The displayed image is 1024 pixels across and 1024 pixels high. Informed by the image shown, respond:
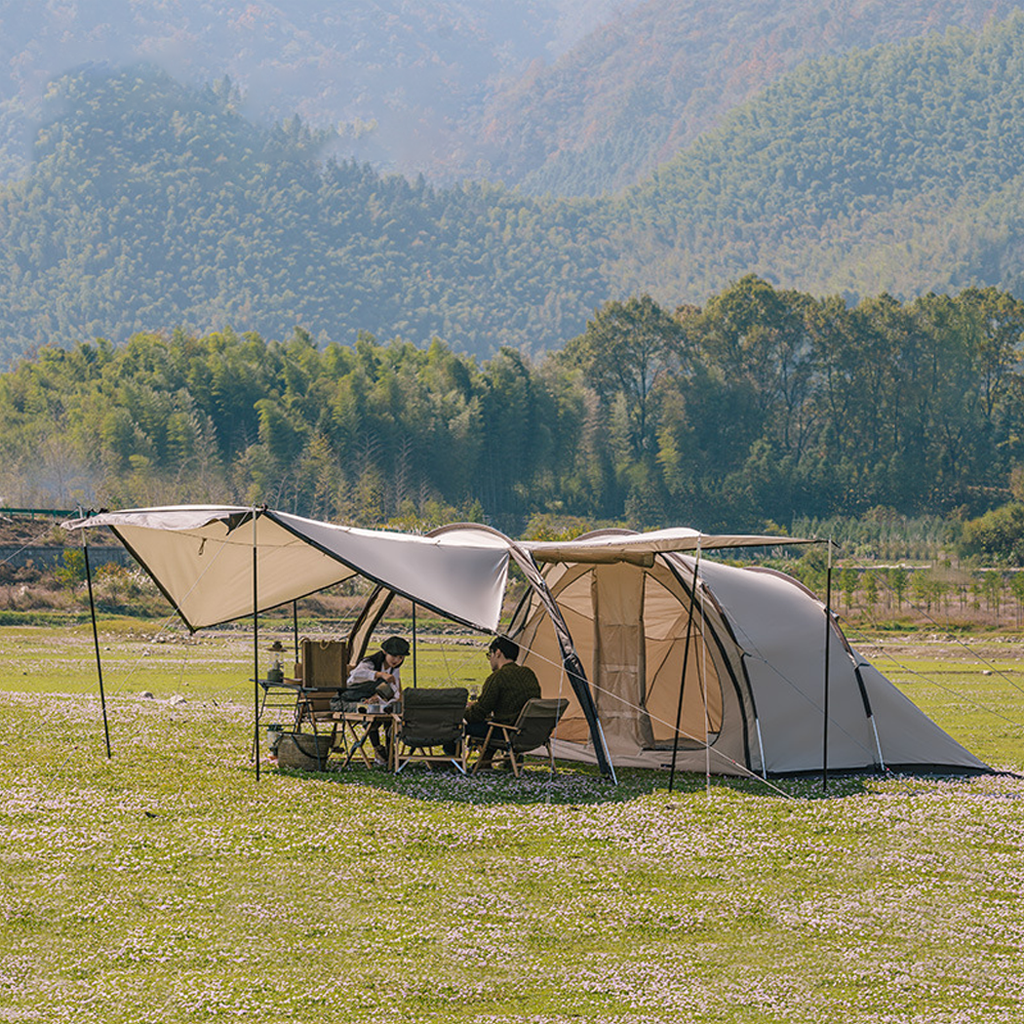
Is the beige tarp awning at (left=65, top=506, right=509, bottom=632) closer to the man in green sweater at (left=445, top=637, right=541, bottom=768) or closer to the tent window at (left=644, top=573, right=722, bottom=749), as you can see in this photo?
the man in green sweater at (left=445, top=637, right=541, bottom=768)

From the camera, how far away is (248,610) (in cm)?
1596

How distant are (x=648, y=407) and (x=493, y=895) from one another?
109741mm

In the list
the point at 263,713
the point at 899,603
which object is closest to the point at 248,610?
the point at 263,713

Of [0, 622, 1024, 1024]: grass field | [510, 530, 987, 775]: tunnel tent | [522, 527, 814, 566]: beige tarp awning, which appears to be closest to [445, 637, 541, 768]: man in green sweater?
[0, 622, 1024, 1024]: grass field

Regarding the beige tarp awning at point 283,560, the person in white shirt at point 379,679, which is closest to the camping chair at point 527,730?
the beige tarp awning at point 283,560

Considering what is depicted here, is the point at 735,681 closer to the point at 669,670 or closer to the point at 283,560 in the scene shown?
the point at 669,670

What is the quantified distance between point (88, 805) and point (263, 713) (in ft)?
23.3

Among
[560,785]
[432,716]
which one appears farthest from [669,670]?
[432,716]

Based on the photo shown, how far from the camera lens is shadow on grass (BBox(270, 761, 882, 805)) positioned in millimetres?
12039

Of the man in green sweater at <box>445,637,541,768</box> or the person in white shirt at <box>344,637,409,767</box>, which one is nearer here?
the man in green sweater at <box>445,637,541,768</box>

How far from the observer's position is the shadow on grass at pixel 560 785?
12039 mm

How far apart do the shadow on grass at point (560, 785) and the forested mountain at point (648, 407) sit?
78084mm

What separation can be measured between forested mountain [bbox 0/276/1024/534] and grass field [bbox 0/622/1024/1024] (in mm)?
79447

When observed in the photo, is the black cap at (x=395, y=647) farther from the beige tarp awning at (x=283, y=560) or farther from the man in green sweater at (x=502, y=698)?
the man in green sweater at (x=502, y=698)
